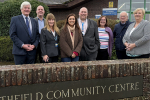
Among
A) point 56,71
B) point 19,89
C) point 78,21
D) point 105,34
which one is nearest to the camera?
point 19,89

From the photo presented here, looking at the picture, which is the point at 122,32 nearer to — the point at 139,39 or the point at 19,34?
the point at 139,39

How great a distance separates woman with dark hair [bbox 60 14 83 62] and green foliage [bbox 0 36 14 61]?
3.45 m

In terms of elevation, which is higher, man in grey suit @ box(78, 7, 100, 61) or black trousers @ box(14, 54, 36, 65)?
Answer: man in grey suit @ box(78, 7, 100, 61)

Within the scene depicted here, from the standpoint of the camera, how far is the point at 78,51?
134 inches

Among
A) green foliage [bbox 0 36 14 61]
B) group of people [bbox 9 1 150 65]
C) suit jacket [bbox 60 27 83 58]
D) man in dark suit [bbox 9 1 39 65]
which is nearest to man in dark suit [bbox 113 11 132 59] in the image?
group of people [bbox 9 1 150 65]

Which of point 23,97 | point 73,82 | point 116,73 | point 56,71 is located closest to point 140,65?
point 116,73

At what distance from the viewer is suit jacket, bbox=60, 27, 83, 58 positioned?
133 inches

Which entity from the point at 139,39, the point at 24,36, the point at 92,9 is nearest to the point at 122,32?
the point at 139,39

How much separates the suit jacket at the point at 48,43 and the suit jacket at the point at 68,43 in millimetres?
173

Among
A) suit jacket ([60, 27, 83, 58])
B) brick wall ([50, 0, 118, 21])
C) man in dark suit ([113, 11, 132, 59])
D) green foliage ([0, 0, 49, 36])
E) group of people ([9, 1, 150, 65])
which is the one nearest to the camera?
group of people ([9, 1, 150, 65])

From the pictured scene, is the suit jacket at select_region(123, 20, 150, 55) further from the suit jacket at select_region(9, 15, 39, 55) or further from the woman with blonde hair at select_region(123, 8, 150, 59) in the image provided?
the suit jacket at select_region(9, 15, 39, 55)

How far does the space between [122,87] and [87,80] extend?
59 cm

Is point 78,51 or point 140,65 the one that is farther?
point 78,51

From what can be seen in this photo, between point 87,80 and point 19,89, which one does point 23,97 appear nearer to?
point 19,89
